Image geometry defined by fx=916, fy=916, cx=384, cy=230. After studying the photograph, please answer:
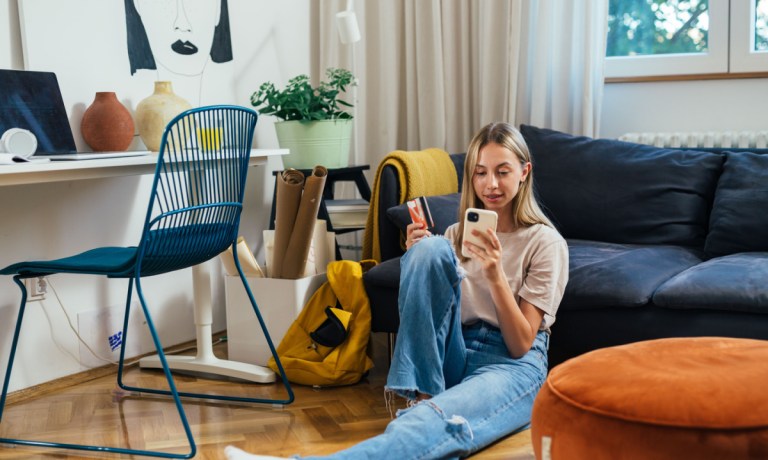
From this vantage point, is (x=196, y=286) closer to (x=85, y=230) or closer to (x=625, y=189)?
(x=85, y=230)

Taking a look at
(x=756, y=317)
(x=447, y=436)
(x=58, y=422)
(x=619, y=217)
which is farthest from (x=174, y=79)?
(x=756, y=317)

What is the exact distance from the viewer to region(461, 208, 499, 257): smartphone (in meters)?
2.10

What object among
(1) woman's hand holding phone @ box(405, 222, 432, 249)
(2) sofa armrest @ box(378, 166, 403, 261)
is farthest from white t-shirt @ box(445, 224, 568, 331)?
(2) sofa armrest @ box(378, 166, 403, 261)

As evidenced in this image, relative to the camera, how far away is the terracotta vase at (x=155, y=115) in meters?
3.00

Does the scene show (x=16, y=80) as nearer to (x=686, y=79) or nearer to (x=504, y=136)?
(x=504, y=136)

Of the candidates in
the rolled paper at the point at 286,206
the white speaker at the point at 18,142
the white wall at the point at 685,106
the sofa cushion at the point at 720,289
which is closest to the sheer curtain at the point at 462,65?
the white wall at the point at 685,106

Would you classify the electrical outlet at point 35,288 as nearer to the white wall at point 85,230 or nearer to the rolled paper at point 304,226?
the white wall at point 85,230

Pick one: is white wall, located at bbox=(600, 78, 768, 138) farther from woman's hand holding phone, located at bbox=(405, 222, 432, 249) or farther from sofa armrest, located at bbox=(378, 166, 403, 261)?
woman's hand holding phone, located at bbox=(405, 222, 432, 249)

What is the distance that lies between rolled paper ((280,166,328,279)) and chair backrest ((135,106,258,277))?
1.08ft

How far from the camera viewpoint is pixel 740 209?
2.80 metres

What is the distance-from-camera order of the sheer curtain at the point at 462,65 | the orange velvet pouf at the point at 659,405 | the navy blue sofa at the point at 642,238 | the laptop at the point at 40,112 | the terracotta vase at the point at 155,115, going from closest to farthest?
the orange velvet pouf at the point at 659,405, the navy blue sofa at the point at 642,238, the laptop at the point at 40,112, the terracotta vase at the point at 155,115, the sheer curtain at the point at 462,65

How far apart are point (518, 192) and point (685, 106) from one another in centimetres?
144

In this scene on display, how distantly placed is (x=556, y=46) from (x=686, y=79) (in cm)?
50

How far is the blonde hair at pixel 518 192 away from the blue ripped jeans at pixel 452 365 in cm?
21
